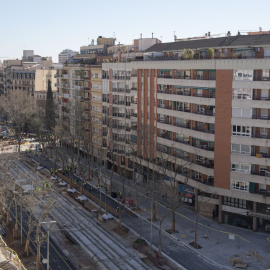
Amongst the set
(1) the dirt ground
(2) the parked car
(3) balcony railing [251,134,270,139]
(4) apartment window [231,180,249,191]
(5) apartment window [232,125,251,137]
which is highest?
(5) apartment window [232,125,251,137]

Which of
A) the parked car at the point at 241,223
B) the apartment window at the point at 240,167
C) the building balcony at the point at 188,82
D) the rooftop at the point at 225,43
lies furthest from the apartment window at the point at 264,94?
the parked car at the point at 241,223

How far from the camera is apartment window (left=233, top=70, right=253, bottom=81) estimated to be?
6066 cm

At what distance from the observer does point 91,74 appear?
106m

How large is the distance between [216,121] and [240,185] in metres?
10.3

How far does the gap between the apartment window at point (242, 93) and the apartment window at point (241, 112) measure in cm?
178

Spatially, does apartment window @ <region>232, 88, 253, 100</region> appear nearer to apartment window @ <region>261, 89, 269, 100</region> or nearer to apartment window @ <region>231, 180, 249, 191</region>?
apartment window @ <region>261, 89, 269, 100</region>

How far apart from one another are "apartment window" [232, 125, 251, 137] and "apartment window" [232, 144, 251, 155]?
65.5 inches

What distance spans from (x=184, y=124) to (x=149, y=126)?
9569mm

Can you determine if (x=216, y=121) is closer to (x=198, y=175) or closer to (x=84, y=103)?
(x=198, y=175)

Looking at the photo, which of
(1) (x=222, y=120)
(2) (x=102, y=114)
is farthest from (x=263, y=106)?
(2) (x=102, y=114)

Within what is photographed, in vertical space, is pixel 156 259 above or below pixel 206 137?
below

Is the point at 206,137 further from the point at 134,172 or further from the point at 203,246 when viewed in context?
the point at 134,172

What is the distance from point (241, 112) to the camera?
61.7 m

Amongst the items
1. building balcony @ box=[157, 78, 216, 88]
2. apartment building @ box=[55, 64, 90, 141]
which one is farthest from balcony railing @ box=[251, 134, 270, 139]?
apartment building @ box=[55, 64, 90, 141]
